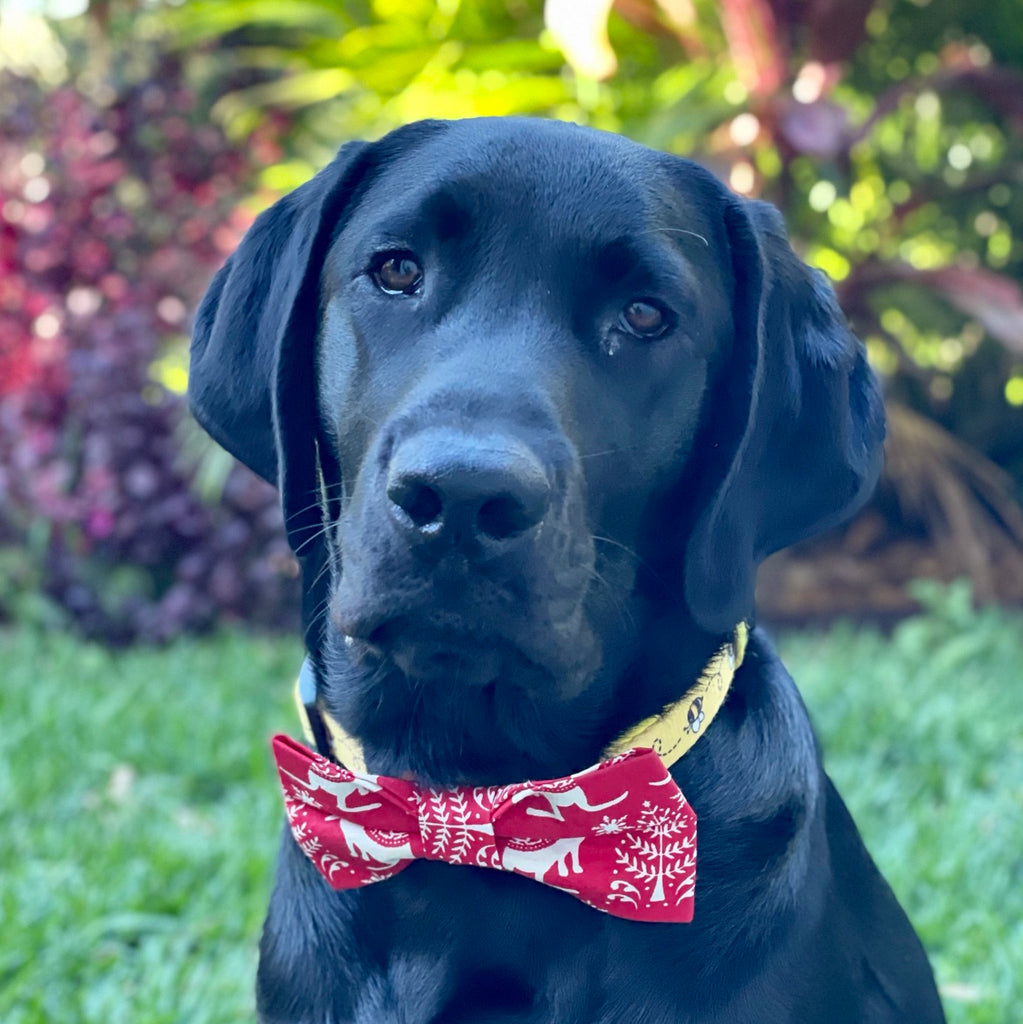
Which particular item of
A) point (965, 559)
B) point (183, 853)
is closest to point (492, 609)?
point (183, 853)

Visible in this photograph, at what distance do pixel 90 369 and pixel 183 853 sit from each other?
290 cm

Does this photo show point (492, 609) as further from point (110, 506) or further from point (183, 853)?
point (110, 506)

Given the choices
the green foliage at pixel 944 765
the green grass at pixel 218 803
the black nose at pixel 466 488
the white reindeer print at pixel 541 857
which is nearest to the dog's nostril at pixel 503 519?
the black nose at pixel 466 488

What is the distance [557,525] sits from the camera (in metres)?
1.60

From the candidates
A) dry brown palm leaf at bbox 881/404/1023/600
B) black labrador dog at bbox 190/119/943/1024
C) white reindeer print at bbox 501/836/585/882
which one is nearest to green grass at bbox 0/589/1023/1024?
dry brown palm leaf at bbox 881/404/1023/600

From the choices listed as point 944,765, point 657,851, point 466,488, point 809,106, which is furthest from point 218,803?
point 809,106

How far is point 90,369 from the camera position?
5492mm

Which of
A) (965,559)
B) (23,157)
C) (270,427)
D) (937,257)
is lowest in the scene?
A: (965,559)

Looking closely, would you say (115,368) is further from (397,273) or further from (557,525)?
(557,525)

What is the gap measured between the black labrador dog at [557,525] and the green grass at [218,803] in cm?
91

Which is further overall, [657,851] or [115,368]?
[115,368]

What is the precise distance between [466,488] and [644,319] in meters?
0.51

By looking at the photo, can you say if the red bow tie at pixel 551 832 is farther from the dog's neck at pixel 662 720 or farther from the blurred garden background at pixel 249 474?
the blurred garden background at pixel 249 474

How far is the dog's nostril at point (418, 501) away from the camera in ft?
4.90
